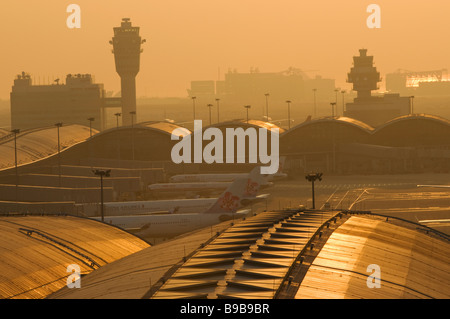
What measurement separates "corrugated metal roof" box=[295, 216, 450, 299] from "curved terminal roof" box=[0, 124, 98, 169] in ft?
243

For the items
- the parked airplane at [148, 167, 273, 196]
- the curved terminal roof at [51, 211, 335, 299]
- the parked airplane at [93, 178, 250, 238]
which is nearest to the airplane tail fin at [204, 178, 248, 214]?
the parked airplane at [93, 178, 250, 238]

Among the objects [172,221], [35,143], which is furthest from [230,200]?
[35,143]

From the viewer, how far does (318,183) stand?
377 feet

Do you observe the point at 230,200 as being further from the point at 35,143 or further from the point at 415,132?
the point at 415,132

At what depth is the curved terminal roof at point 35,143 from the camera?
118m

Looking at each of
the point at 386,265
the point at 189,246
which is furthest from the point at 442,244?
the point at 189,246

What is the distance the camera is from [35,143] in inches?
5251

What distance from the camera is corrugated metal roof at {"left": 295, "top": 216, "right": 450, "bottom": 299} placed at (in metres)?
31.3

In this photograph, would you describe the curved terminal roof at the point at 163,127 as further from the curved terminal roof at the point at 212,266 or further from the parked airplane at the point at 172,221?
the curved terminal roof at the point at 212,266

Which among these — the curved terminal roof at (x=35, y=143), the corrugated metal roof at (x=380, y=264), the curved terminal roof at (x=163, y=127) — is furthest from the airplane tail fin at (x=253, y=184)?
the curved terminal roof at (x=163, y=127)

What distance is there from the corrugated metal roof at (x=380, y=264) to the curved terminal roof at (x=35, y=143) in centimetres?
7393

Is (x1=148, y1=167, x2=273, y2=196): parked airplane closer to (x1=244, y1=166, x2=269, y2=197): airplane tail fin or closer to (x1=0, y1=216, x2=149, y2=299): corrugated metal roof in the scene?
(x1=244, y1=166, x2=269, y2=197): airplane tail fin

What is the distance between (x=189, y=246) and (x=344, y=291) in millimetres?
13147

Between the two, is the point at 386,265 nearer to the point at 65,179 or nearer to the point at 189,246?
the point at 189,246
